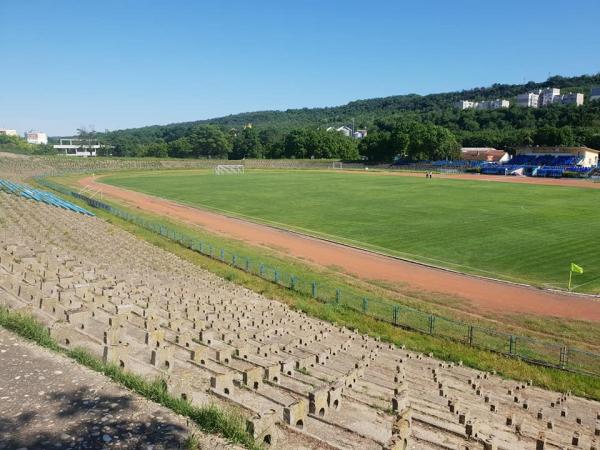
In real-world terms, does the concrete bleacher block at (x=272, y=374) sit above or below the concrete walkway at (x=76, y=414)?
below

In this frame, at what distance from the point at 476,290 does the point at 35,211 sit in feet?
140

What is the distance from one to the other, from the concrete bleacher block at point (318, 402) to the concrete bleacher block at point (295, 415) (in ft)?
1.76

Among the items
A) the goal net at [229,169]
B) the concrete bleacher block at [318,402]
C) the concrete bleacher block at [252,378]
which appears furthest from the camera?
the goal net at [229,169]

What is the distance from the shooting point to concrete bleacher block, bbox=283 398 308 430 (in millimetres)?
8391

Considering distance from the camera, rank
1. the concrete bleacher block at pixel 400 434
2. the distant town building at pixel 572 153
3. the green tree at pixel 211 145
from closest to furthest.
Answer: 1. the concrete bleacher block at pixel 400 434
2. the distant town building at pixel 572 153
3. the green tree at pixel 211 145

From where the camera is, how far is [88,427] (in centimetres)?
772

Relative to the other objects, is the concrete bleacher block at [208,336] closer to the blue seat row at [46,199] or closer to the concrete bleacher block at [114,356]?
the concrete bleacher block at [114,356]

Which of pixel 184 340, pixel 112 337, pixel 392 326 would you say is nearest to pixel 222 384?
pixel 112 337

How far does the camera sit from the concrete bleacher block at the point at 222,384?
9.86 meters

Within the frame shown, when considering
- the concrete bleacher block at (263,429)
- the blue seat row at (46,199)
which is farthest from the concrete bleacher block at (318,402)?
the blue seat row at (46,199)

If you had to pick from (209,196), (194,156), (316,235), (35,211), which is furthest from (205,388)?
(194,156)

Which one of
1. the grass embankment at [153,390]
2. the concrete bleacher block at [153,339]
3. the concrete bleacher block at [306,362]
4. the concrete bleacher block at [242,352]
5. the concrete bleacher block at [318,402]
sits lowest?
the concrete bleacher block at [306,362]

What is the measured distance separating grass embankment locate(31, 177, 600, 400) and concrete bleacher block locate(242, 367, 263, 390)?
1212cm

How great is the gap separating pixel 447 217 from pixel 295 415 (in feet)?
161
